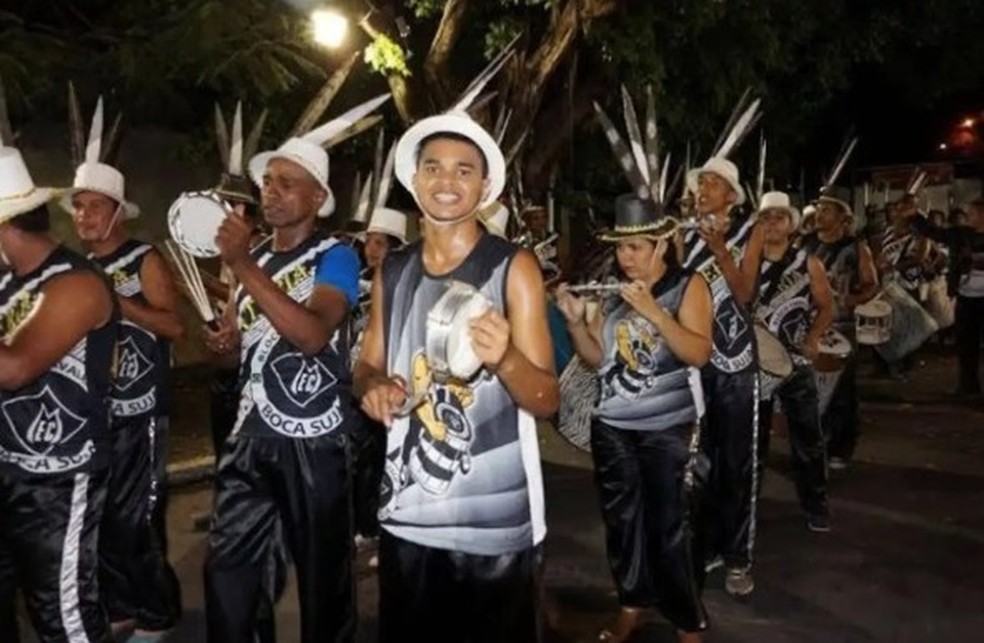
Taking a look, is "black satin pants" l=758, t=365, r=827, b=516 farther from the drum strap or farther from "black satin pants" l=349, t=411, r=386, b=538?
"black satin pants" l=349, t=411, r=386, b=538

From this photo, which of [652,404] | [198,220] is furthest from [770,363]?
[198,220]

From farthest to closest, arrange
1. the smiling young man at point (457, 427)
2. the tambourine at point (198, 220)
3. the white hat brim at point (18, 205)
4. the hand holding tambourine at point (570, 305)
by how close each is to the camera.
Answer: the hand holding tambourine at point (570, 305), the tambourine at point (198, 220), the white hat brim at point (18, 205), the smiling young man at point (457, 427)

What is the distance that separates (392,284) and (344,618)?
5.29 ft

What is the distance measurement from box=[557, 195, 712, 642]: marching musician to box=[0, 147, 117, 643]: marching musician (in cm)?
192

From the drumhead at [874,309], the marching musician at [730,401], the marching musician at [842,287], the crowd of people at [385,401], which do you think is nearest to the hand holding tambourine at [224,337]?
the crowd of people at [385,401]

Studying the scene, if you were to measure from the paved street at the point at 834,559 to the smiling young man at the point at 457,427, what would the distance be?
2.43 meters

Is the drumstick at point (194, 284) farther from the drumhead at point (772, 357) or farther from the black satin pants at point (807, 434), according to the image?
the black satin pants at point (807, 434)

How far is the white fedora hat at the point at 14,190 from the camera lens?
438 centimetres

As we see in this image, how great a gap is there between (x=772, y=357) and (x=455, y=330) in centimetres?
466

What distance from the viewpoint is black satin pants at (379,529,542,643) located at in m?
3.76

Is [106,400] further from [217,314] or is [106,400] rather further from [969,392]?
[969,392]

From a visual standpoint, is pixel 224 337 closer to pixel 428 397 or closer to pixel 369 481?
pixel 428 397

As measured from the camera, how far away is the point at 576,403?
243 inches

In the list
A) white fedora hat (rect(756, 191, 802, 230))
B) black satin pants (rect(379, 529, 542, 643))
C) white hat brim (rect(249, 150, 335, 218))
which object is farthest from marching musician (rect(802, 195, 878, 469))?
black satin pants (rect(379, 529, 542, 643))
